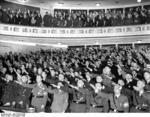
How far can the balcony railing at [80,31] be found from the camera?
20078 millimetres

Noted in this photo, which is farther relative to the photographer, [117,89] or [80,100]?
[80,100]

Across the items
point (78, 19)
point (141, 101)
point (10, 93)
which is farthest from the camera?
point (78, 19)

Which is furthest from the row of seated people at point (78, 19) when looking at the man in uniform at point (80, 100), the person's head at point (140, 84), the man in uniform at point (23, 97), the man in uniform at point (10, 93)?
the person's head at point (140, 84)

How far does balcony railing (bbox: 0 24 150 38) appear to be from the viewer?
2008cm

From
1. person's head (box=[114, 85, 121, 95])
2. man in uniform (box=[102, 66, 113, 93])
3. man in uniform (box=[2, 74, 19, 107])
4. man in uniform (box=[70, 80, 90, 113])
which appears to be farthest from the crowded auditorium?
person's head (box=[114, 85, 121, 95])

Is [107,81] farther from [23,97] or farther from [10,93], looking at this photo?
[10,93]

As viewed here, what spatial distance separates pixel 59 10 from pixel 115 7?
403 centimetres

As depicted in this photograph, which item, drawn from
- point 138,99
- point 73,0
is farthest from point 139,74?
point 73,0

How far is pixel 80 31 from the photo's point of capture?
70.1ft

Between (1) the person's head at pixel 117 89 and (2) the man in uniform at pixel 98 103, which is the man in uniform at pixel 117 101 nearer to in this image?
(1) the person's head at pixel 117 89

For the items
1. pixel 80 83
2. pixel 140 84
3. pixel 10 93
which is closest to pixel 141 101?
pixel 140 84

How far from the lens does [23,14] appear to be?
20.0m

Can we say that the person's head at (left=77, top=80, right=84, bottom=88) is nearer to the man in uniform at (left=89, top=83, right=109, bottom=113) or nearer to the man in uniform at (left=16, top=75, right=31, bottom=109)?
the man in uniform at (left=89, top=83, right=109, bottom=113)

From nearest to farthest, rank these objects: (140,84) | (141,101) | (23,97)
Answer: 1. (140,84)
2. (141,101)
3. (23,97)
